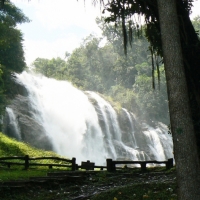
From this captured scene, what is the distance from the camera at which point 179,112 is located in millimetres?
5430

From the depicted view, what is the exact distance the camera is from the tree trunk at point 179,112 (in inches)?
204

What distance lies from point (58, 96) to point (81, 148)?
993 centimetres

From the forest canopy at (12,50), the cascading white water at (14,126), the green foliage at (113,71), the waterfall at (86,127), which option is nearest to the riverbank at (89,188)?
the cascading white water at (14,126)

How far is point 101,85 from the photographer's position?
252 ft

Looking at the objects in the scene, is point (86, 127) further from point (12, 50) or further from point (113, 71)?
point (113, 71)

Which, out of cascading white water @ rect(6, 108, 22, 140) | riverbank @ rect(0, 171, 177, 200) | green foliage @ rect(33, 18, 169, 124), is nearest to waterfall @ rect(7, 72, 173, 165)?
cascading white water @ rect(6, 108, 22, 140)

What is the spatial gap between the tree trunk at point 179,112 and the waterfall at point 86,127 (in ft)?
89.2

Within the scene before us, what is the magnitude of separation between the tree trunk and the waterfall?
27.2 m

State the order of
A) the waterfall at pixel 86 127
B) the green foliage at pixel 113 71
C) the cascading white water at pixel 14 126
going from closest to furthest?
the cascading white water at pixel 14 126 → the waterfall at pixel 86 127 → the green foliage at pixel 113 71

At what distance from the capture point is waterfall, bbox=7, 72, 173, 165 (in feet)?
120

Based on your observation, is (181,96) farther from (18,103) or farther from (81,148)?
(81,148)

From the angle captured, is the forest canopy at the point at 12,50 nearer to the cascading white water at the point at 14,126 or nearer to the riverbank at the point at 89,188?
the cascading white water at the point at 14,126

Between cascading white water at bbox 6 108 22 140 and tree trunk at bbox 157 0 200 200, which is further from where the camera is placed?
cascading white water at bbox 6 108 22 140

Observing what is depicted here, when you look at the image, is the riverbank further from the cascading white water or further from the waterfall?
the waterfall
